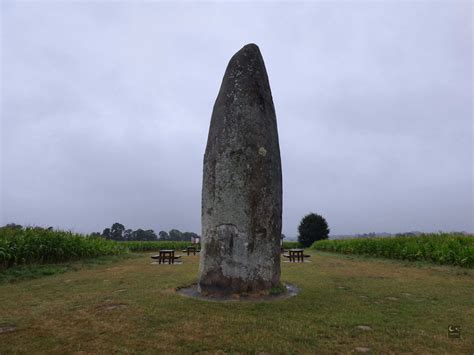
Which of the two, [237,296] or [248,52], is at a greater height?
[248,52]

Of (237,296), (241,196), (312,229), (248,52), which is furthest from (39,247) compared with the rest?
(312,229)

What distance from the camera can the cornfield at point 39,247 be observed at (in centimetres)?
1127

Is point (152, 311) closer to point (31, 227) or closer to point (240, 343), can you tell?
point (240, 343)

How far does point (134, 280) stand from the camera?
9.24m

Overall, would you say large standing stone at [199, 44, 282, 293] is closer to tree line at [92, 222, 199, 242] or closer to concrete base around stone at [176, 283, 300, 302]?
concrete base around stone at [176, 283, 300, 302]

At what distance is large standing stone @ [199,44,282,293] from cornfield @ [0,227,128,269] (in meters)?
7.71

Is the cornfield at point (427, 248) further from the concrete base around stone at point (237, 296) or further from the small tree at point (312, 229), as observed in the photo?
the small tree at point (312, 229)

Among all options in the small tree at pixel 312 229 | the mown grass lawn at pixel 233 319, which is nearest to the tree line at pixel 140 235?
the small tree at pixel 312 229

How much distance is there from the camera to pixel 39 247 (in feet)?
40.9

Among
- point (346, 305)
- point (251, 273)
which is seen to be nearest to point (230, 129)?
point (251, 273)

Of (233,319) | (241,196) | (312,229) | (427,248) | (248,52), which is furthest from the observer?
(312,229)

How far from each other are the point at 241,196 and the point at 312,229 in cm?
2874

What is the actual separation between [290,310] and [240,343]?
6.09 feet

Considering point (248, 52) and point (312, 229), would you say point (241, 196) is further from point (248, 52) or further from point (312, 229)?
point (312, 229)
